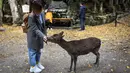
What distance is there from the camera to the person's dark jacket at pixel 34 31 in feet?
19.8

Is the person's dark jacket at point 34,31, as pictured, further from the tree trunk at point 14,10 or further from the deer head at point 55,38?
the tree trunk at point 14,10

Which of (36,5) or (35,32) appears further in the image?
(35,32)

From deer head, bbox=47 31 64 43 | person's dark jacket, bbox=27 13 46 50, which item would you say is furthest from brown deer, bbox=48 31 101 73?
person's dark jacket, bbox=27 13 46 50

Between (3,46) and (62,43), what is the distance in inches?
201

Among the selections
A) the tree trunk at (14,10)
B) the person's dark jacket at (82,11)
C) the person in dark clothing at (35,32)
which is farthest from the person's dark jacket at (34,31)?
the tree trunk at (14,10)

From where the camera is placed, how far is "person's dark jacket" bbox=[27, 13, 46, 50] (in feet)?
19.8

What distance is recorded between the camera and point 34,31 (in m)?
6.09

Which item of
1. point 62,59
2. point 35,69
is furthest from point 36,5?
point 62,59

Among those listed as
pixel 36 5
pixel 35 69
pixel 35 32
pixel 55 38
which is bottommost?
pixel 35 69

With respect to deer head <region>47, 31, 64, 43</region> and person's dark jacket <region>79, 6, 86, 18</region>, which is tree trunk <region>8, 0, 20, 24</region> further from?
deer head <region>47, 31, 64, 43</region>

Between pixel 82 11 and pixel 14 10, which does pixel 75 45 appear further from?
pixel 14 10

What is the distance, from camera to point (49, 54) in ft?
29.8

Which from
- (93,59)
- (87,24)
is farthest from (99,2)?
(93,59)

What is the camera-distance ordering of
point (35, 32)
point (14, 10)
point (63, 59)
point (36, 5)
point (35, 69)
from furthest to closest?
point (14, 10), point (63, 59), point (35, 69), point (35, 32), point (36, 5)
